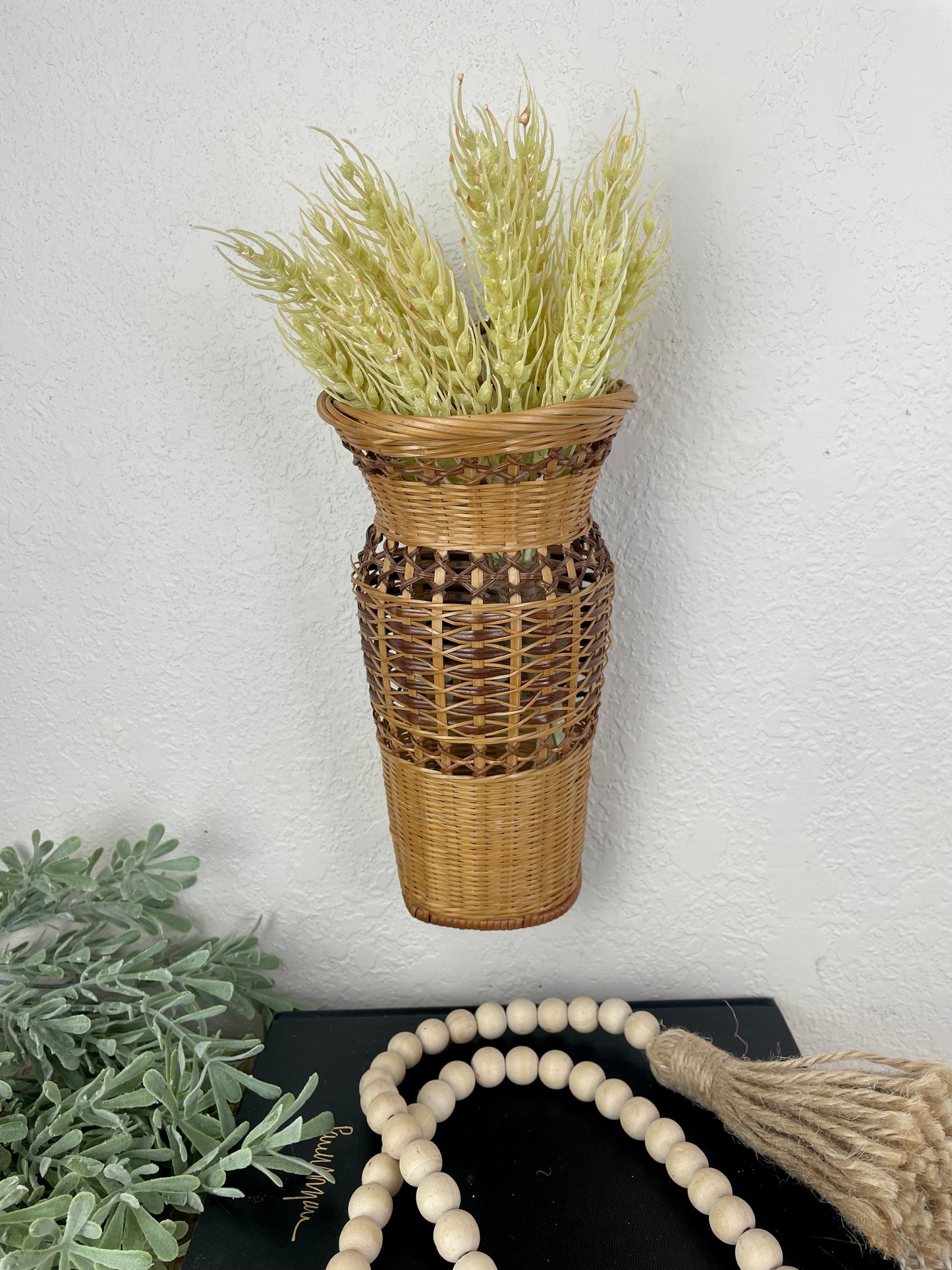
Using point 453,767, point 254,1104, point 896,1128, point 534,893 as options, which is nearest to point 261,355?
point 453,767

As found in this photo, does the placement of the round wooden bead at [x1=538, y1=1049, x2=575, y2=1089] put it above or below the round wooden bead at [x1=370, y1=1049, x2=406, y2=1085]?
below

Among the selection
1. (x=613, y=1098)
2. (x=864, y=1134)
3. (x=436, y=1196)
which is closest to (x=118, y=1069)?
(x=436, y=1196)

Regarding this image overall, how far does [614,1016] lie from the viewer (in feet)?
2.57

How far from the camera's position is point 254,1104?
0.72m

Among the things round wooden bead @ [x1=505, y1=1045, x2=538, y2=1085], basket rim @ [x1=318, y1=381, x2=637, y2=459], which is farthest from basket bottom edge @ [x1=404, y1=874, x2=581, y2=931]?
basket rim @ [x1=318, y1=381, x2=637, y2=459]

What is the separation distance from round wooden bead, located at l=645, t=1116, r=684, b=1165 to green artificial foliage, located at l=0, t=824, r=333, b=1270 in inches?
9.3

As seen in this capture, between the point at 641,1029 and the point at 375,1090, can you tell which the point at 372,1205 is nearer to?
the point at 375,1090

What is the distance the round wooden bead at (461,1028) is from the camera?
78 cm

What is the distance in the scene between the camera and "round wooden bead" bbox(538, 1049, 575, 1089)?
2.40 feet

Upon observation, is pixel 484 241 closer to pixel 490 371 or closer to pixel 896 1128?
pixel 490 371

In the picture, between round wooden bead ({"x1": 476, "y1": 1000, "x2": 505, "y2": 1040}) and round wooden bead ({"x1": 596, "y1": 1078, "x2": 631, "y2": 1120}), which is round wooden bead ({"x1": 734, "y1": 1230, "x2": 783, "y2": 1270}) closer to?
round wooden bead ({"x1": 596, "y1": 1078, "x2": 631, "y2": 1120})

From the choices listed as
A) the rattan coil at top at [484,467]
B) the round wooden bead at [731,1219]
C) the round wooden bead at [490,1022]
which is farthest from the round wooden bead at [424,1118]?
the rattan coil at top at [484,467]

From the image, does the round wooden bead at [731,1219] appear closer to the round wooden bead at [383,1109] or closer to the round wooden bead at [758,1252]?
the round wooden bead at [758,1252]

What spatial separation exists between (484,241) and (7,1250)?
0.68m
